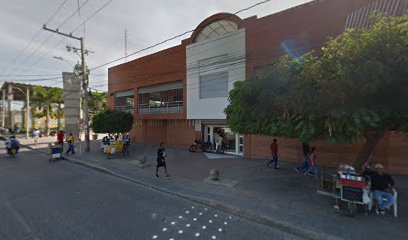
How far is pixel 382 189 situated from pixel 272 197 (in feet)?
8.93

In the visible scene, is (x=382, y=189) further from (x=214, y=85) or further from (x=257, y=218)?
(x=214, y=85)

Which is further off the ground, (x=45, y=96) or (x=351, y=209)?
(x=45, y=96)

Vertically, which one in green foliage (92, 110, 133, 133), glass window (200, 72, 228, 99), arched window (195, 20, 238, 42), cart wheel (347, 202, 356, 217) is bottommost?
cart wheel (347, 202, 356, 217)

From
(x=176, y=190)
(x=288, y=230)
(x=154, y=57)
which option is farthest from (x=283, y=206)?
(x=154, y=57)

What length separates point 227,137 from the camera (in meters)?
14.4

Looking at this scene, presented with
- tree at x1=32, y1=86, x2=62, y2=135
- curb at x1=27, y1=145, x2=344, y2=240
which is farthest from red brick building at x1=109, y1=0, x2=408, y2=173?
tree at x1=32, y1=86, x2=62, y2=135

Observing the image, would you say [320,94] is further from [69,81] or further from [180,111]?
[69,81]

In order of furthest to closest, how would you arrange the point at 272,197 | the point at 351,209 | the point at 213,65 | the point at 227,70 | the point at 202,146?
the point at 202,146
the point at 213,65
the point at 227,70
the point at 272,197
the point at 351,209

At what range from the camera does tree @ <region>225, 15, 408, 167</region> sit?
4027mm

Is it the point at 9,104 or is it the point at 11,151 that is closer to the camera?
the point at 11,151

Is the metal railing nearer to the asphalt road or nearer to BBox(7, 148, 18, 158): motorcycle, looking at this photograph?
the asphalt road

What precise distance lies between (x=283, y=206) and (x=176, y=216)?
2.94m

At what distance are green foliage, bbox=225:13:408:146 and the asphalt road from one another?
8.75 feet

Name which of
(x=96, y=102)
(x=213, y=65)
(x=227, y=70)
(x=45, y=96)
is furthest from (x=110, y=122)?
(x=96, y=102)
